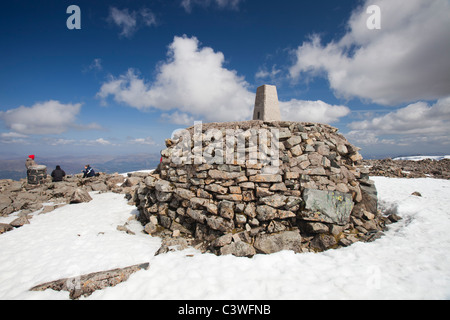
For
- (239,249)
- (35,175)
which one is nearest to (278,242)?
(239,249)

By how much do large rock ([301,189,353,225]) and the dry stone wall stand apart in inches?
1.5

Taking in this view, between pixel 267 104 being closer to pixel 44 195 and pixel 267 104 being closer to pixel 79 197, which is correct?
pixel 79 197

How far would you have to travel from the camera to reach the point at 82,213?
11047 millimetres

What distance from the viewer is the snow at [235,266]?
183 inches

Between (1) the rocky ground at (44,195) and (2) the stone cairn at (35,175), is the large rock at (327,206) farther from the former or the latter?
(2) the stone cairn at (35,175)

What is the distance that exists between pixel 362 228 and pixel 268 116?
7.20 meters

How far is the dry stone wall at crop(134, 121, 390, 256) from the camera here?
720 centimetres


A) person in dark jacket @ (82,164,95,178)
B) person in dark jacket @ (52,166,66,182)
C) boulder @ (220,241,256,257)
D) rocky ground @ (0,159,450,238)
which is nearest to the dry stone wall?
boulder @ (220,241,256,257)

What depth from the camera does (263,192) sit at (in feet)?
24.7

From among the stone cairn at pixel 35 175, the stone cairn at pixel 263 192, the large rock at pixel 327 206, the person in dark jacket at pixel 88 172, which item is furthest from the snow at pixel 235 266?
the stone cairn at pixel 35 175

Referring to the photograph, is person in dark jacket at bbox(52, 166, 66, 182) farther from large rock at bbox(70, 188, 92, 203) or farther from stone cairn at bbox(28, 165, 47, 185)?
large rock at bbox(70, 188, 92, 203)

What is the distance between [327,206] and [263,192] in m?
2.61
